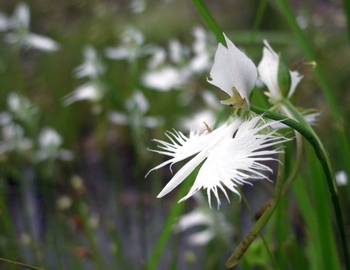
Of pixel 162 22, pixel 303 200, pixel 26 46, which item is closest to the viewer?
pixel 303 200

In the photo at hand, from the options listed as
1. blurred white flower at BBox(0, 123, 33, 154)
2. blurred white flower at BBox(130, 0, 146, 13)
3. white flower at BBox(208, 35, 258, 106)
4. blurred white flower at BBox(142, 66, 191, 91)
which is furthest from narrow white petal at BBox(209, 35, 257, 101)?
blurred white flower at BBox(130, 0, 146, 13)

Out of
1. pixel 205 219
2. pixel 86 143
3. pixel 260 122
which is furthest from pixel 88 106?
pixel 260 122

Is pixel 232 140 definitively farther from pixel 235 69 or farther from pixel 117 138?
pixel 117 138

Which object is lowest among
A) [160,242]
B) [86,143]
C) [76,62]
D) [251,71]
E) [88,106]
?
[160,242]

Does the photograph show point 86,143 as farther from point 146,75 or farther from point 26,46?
point 26,46

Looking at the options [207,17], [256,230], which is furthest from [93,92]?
[256,230]

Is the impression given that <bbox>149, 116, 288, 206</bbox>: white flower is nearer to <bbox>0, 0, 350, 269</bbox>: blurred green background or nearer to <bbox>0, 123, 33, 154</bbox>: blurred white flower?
<bbox>0, 0, 350, 269</bbox>: blurred green background

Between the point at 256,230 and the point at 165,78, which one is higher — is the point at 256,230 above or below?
below

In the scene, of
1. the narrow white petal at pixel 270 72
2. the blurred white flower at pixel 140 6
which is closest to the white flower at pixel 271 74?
the narrow white petal at pixel 270 72
